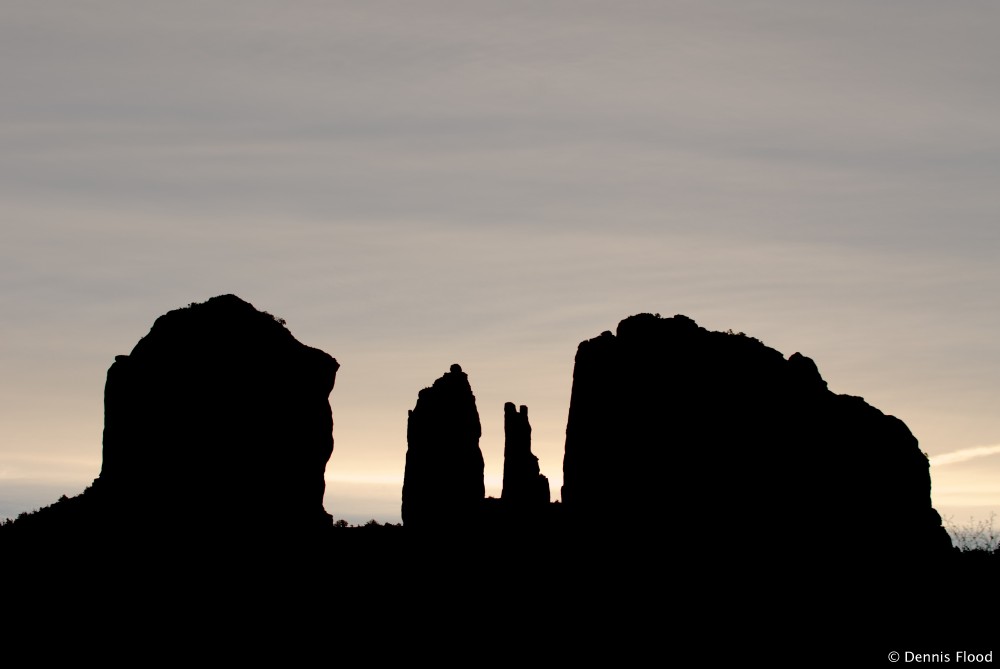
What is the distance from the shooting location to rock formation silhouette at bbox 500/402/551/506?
3108 inches

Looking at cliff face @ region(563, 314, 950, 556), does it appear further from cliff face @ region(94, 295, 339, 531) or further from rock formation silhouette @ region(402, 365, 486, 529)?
rock formation silhouette @ region(402, 365, 486, 529)

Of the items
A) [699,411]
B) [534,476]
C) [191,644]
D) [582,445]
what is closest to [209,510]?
[191,644]

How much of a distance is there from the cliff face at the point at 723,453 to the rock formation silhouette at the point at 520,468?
24.7 metres

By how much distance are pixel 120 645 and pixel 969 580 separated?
110 feet

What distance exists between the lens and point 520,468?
79.7 meters

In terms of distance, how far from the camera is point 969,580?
175ft

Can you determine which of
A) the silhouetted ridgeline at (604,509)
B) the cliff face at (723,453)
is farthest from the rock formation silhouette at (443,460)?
the cliff face at (723,453)

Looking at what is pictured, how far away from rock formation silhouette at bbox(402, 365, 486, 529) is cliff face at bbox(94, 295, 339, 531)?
14.6m

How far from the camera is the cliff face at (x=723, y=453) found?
49188mm

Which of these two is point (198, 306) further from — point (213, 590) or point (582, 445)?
point (582, 445)

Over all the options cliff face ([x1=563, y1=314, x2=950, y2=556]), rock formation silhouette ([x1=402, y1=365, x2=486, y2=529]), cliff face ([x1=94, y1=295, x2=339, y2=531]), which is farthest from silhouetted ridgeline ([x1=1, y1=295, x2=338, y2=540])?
rock formation silhouette ([x1=402, y1=365, x2=486, y2=529])

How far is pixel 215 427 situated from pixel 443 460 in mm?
20083

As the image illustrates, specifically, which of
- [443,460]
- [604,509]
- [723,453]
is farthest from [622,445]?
[443,460]

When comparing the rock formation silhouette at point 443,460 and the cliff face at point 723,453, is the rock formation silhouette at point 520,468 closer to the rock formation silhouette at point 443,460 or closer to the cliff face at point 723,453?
the rock formation silhouette at point 443,460
